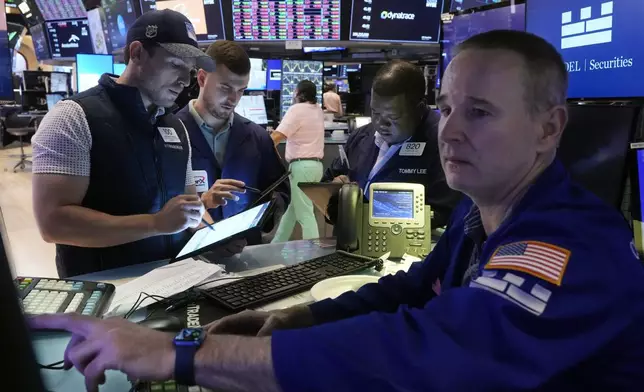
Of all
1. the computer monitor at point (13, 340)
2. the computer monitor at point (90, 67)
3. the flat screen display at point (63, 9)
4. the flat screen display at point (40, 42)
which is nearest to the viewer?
the computer monitor at point (13, 340)

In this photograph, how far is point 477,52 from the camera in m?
1.01

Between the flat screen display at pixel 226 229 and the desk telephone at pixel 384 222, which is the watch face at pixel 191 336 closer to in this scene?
the flat screen display at pixel 226 229

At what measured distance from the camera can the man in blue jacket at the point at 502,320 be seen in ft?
2.38

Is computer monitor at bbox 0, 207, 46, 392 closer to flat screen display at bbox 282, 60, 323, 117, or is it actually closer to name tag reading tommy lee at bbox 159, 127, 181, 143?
name tag reading tommy lee at bbox 159, 127, 181, 143

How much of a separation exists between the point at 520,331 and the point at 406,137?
1798 mm

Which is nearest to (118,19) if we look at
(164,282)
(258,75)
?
(258,75)

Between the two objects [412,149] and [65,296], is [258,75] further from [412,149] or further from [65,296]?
[65,296]

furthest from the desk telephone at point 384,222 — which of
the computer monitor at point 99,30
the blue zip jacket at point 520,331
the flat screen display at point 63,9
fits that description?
the flat screen display at point 63,9

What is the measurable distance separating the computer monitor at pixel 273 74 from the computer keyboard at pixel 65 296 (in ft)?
13.9

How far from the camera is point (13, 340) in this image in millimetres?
285

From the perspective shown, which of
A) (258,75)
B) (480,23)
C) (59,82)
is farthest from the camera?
(59,82)

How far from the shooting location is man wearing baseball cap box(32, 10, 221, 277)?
1.59m

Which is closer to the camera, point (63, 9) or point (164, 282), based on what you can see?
point (164, 282)

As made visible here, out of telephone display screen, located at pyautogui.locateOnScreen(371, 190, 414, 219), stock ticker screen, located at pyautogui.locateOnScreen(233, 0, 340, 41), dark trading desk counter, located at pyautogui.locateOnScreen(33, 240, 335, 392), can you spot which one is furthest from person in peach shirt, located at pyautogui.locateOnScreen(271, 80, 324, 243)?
telephone display screen, located at pyautogui.locateOnScreen(371, 190, 414, 219)
